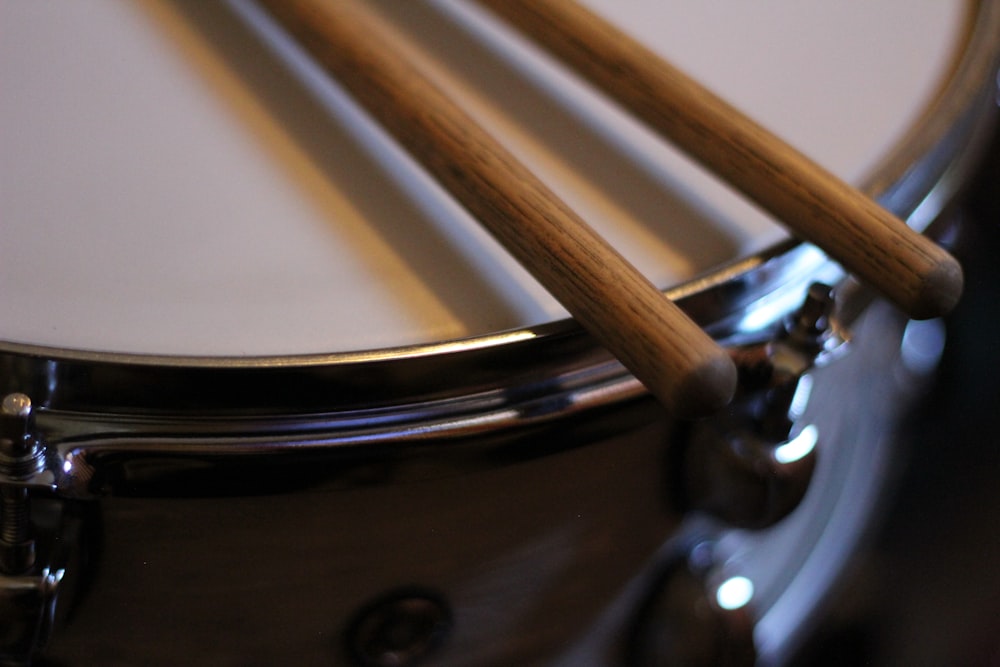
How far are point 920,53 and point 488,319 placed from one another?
28 centimetres

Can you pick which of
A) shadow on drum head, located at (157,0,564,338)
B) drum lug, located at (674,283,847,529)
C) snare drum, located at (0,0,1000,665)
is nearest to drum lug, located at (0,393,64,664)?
snare drum, located at (0,0,1000,665)

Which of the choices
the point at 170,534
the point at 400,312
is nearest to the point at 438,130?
the point at 400,312

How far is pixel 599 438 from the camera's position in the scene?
39cm

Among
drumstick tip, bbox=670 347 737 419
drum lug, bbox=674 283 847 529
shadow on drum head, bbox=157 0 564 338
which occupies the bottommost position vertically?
drumstick tip, bbox=670 347 737 419

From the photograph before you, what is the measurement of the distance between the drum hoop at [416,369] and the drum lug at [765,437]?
0.01 meters

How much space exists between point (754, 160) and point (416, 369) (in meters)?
0.14

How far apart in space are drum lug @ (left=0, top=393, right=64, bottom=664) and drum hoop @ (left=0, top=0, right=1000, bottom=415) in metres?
0.02

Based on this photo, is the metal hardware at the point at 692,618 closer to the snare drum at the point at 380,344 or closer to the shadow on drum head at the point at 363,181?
the snare drum at the point at 380,344

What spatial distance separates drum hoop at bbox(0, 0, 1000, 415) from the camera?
338 mm

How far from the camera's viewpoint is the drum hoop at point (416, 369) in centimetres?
34

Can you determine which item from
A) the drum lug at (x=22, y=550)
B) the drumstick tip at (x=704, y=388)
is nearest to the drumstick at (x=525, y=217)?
the drumstick tip at (x=704, y=388)

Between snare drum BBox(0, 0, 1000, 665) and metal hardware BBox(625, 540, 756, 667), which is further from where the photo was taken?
metal hardware BBox(625, 540, 756, 667)

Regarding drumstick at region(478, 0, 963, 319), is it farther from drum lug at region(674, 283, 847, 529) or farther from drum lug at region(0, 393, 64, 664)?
drum lug at region(0, 393, 64, 664)

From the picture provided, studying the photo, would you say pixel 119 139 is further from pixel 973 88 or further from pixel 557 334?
pixel 973 88
